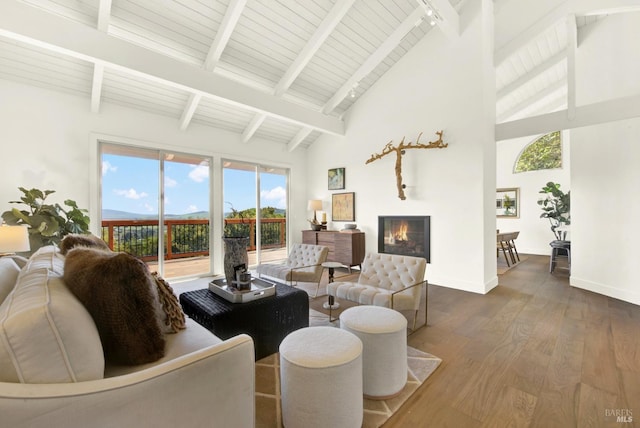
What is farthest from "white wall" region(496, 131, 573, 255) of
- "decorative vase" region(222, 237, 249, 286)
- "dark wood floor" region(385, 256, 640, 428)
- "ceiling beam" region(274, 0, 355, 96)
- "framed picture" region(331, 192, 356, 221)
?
"decorative vase" region(222, 237, 249, 286)

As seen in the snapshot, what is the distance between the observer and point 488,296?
12.5ft

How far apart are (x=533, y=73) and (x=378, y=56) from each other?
3.35m

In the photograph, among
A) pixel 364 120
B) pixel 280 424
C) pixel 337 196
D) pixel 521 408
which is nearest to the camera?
pixel 280 424

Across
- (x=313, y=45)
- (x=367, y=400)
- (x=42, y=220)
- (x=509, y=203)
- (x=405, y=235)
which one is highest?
(x=313, y=45)

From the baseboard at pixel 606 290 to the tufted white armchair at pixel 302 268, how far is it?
3.95m

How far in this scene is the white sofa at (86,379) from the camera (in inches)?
31.1

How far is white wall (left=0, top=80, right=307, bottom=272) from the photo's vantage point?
11.0ft

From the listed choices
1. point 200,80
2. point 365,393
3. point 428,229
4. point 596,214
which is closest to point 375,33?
point 200,80

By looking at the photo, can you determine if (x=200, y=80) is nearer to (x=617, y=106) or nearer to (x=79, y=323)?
(x=79, y=323)

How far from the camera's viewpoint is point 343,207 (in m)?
5.93

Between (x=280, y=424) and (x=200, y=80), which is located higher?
(x=200, y=80)

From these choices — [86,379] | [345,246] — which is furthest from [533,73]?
[86,379]

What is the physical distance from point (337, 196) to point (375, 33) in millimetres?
3100

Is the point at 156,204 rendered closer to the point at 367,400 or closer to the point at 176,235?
the point at 176,235
